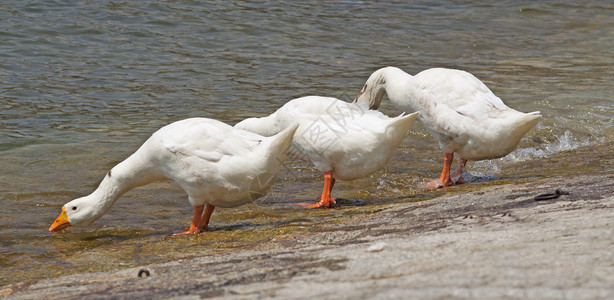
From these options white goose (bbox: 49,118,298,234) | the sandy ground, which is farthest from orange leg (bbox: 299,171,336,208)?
the sandy ground

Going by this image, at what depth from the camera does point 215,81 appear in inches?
519

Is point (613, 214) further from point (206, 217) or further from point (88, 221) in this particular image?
point (88, 221)

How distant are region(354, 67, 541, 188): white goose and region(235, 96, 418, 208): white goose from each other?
2.36 ft

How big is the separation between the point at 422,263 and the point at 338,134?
10.9 ft

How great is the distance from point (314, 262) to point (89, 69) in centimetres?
1056

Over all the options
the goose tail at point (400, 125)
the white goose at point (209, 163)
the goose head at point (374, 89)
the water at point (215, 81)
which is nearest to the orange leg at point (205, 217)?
the white goose at point (209, 163)

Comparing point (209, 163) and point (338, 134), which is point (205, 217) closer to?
point (209, 163)

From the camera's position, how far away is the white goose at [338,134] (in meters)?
6.45

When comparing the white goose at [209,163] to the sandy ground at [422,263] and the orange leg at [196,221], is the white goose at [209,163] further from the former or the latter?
the sandy ground at [422,263]

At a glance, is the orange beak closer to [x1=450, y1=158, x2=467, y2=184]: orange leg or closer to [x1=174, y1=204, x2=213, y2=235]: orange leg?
[x1=174, y1=204, x2=213, y2=235]: orange leg

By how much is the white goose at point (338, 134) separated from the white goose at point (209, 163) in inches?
37.6

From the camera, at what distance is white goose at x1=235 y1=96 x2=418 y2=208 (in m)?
6.45

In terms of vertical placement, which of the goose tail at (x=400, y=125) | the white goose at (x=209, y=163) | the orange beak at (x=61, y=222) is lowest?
the orange beak at (x=61, y=222)

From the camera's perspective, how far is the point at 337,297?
9.77 ft
